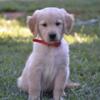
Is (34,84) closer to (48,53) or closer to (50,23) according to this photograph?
(48,53)

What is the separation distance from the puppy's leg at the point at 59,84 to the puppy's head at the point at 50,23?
0.39 m

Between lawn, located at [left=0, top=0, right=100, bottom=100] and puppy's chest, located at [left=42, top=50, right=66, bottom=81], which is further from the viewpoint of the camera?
lawn, located at [left=0, top=0, right=100, bottom=100]

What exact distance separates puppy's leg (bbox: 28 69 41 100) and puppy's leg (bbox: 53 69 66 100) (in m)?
0.19

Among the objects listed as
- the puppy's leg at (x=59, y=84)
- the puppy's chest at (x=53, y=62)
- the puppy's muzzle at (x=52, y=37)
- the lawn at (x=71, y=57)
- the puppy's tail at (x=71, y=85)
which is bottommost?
the lawn at (x=71, y=57)

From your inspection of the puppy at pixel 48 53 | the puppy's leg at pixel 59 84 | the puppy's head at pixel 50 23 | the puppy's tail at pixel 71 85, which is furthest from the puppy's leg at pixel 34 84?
the puppy's tail at pixel 71 85

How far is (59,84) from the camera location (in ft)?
16.4

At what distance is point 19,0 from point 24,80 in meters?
10.2

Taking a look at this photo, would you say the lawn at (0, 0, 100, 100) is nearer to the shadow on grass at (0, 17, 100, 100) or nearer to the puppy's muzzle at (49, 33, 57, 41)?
the shadow on grass at (0, 17, 100, 100)

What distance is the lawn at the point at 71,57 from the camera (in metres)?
5.48

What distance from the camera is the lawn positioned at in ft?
18.0

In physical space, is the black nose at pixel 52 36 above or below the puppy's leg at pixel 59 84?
above

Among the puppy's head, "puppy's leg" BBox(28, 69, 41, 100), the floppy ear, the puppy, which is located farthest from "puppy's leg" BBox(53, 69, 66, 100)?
the floppy ear

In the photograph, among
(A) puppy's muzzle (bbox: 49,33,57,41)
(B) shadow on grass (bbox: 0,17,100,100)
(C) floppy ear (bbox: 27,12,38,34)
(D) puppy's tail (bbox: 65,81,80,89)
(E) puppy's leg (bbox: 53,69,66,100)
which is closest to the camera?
(A) puppy's muzzle (bbox: 49,33,57,41)

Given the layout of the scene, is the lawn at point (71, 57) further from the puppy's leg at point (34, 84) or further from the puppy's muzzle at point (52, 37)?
the puppy's muzzle at point (52, 37)
